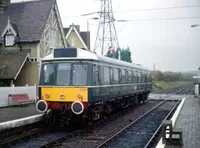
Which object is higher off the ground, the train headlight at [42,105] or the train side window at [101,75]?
the train side window at [101,75]

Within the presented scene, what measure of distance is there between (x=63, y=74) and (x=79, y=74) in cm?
70

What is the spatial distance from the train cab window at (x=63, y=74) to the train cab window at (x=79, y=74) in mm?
260

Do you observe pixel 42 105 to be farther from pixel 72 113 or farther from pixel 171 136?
pixel 171 136

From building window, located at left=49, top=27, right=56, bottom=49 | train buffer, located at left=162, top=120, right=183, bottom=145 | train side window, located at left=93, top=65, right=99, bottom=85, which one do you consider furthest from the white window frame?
train buffer, located at left=162, top=120, right=183, bottom=145

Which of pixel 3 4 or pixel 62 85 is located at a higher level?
pixel 3 4

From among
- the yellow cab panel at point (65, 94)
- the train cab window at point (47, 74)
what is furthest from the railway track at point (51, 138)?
the train cab window at point (47, 74)

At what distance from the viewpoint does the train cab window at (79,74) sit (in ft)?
37.9

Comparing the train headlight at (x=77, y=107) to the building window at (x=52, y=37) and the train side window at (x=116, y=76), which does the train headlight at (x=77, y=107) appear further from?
the building window at (x=52, y=37)

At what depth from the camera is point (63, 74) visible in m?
11.9

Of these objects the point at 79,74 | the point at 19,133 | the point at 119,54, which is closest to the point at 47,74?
the point at 79,74

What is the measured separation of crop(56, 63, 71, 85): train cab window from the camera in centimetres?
1174

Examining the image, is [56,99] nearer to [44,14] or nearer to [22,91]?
[22,91]

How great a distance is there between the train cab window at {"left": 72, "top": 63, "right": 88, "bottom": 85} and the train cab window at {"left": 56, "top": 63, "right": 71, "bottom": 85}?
26 centimetres

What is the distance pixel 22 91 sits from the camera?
20297mm
